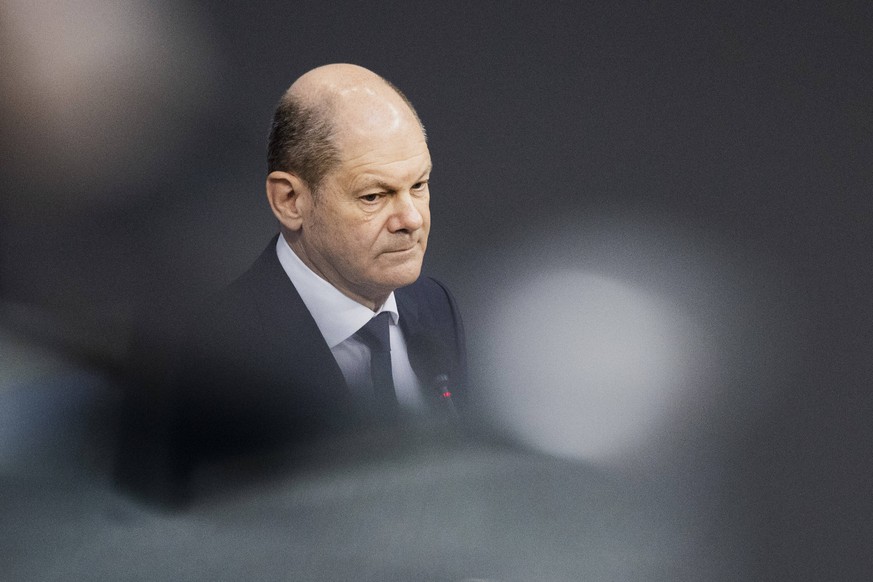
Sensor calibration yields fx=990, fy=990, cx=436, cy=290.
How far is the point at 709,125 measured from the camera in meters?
1.41

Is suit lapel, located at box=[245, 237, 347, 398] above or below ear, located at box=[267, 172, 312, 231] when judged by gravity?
below

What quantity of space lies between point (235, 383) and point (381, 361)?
0.58ft

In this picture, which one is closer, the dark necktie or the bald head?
the bald head

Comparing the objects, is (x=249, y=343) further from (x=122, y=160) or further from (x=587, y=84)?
(x=587, y=84)

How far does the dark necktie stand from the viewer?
120cm

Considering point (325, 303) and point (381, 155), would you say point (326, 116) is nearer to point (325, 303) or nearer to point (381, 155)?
point (381, 155)

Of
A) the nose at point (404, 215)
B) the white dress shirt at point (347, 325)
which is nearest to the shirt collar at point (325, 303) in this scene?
the white dress shirt at point (347, 325)

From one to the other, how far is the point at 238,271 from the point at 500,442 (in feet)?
1.36

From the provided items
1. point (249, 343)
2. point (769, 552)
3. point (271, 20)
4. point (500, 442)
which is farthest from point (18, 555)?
point (769, 552)

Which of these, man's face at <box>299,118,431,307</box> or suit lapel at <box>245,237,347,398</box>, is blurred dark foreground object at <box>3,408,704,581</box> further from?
man's face at <box>299,118,431,307</box>

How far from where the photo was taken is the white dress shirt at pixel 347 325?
3.80 feet

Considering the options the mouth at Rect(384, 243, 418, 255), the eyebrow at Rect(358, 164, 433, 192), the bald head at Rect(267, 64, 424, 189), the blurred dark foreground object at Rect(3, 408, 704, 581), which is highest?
the bald head at Rect(267, 64, 424, 189)

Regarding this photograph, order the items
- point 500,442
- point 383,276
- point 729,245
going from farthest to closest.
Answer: point 729,245 < point 500,442 < point 383,276

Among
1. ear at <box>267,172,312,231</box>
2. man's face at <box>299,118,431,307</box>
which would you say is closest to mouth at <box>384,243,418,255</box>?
man's face at <box>299,118,431,307</box>
